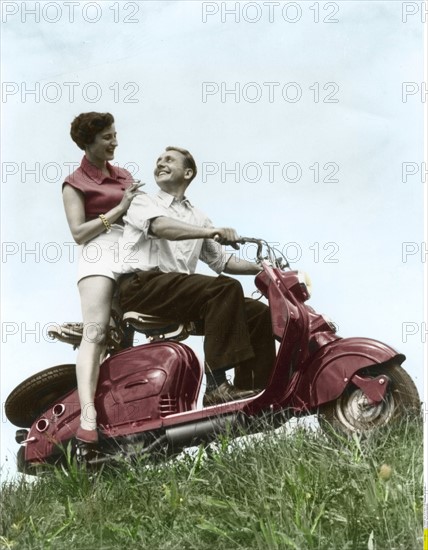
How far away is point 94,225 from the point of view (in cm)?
612

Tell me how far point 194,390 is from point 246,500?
53.5 inches

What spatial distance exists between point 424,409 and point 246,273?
144 centimetres

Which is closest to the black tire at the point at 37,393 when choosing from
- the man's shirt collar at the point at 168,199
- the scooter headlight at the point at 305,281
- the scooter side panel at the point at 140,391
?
the scooter side panel at the point at 140,391

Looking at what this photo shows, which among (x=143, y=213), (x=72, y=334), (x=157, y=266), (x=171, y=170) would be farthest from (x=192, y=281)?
(x=72, y=334)

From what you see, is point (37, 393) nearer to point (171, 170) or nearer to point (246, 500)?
point (171, 170)

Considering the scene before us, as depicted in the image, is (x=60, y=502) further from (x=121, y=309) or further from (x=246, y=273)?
(x=246, y=273)

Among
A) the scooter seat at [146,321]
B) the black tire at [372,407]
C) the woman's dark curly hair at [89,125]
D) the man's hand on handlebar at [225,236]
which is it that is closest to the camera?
the black tire at [372,407]

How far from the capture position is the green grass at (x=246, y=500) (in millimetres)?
4133

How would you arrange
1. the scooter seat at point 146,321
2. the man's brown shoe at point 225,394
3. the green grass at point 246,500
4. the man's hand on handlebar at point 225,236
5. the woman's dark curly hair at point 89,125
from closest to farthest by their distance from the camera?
the green grass at point 246,500 → the man's brown shoe at point 225,394 → the man's hand on handlebar at point 225,236 → the scooter seat at point 146,321 → the woman's dark curly hair at point 89,125

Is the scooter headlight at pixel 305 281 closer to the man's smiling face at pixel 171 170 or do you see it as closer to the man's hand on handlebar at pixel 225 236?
the man's hand on handlebar at pixel 225 236

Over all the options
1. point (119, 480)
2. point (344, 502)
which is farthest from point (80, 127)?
point (344, 502)

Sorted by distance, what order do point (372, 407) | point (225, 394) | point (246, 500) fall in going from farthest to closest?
point (225, 394)
point (372, 407)
point (246, 500)

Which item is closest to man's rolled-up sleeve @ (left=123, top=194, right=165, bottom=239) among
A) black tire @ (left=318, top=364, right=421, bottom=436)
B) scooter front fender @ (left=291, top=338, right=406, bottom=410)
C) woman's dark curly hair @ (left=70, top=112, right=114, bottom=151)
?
woman's dark curly hair @ (left=70, top=112, right=114, bottom=151)

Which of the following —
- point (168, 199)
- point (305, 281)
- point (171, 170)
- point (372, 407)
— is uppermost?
point (171, 170)
